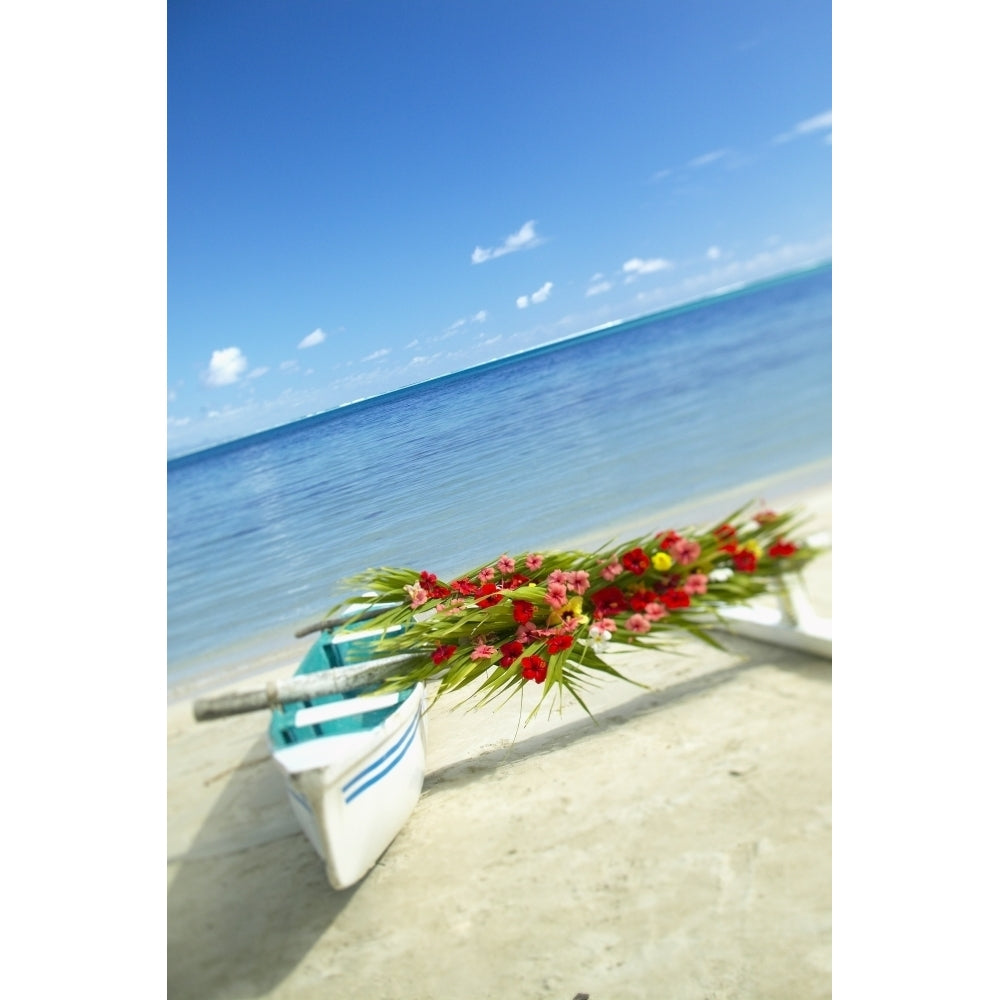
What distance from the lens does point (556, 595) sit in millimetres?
905

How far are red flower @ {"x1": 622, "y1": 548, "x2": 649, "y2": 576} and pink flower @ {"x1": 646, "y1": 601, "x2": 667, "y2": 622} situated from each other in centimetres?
4

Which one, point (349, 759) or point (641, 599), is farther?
point (641, 599)

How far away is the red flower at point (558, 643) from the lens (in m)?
0.90

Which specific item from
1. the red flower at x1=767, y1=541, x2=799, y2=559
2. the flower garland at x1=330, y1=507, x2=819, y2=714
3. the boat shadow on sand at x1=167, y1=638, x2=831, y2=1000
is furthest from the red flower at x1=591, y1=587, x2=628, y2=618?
the red flower at x1=767, y1=541, x2=799, y2=559

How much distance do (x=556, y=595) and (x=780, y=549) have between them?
309 mm

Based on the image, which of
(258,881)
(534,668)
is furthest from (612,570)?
(258,881)

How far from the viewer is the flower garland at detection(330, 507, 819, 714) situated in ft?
2.88

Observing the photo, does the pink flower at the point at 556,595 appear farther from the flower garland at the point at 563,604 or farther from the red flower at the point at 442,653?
the red flower at the point at 442,653

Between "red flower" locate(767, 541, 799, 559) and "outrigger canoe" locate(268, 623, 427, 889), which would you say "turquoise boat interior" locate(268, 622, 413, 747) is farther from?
"red flower" locate(767, 541, 799, 559)

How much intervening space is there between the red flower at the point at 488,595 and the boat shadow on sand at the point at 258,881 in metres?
0.15

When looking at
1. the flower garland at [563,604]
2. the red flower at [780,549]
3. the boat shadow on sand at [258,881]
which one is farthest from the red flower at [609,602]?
the red flower at [780,549]

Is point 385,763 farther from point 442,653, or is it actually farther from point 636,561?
point 636,561
